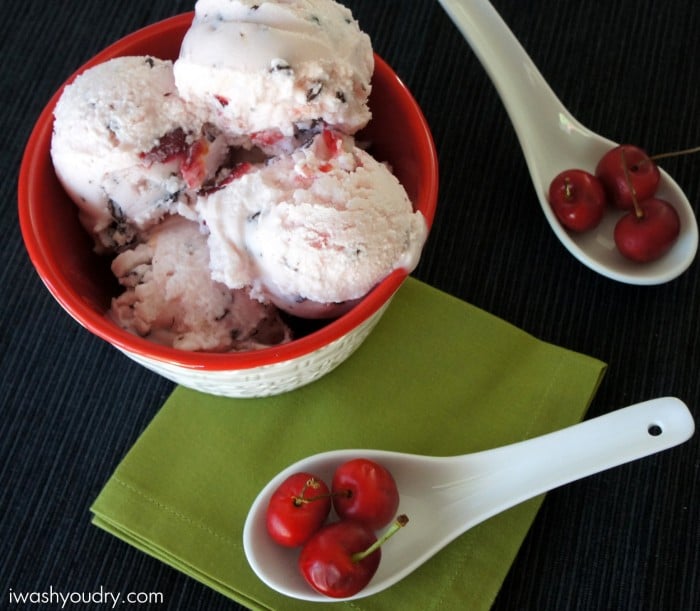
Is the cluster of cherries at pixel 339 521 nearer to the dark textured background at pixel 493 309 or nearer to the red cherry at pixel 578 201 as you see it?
the dark textured background at pixel 493 309

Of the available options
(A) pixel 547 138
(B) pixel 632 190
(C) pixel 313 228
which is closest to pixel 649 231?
(B) pixel 632 190

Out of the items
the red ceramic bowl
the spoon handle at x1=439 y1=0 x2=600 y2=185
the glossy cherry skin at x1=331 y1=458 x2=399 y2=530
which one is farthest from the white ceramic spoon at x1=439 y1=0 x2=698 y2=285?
the glossy cherry skin at x1=331 y1=458 x2=399 y2=530

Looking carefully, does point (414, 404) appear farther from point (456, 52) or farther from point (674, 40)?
point (674, 40)

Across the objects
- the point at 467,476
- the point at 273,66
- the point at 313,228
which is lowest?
the point at 467,476

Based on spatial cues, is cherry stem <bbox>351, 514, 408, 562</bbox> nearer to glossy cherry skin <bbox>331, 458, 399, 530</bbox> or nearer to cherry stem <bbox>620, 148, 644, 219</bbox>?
glossy cherry skin <bbox>331, 458, 399, 530</bbox>

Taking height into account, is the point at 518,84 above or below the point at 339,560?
above

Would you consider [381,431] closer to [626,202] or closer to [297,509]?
[297,509]

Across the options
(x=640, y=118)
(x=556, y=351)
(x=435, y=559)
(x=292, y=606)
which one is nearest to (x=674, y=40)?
(x=640, y=118)
